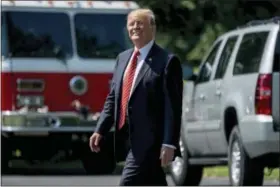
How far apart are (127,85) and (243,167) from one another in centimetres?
530

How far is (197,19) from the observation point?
2131 cm

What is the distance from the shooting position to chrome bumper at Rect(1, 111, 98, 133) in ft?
59.4

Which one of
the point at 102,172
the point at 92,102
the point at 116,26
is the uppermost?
the point at 116,26

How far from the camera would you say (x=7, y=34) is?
18359 mm

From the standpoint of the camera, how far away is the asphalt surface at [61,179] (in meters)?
16.2

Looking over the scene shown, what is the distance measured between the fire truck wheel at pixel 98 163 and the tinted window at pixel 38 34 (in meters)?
1.75

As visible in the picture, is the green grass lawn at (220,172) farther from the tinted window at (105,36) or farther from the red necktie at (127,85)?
the red necktie at (127,85)

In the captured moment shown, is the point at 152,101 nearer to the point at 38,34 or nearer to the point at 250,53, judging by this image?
the point at 250,53

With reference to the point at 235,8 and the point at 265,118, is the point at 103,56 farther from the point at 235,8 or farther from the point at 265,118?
the point at 265,118

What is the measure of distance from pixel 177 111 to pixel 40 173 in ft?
37.1

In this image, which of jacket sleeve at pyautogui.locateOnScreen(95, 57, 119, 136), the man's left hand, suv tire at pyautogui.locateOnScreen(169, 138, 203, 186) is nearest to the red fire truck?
suv tire at pyautogui.locateOnScreen(169, 138, 203, 186)

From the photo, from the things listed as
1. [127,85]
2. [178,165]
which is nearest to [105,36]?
[178,165]

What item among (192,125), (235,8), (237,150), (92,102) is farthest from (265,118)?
(235,8)

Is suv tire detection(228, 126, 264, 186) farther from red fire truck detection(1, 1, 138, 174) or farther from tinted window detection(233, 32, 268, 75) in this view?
red fire truck detection(1, 1, 138, 174)
